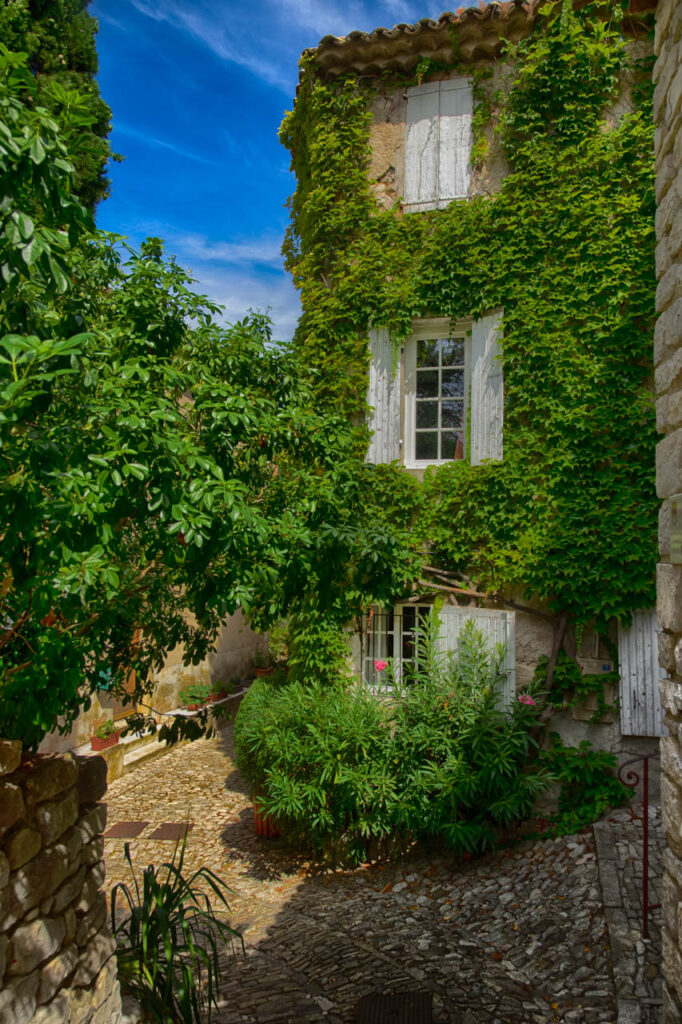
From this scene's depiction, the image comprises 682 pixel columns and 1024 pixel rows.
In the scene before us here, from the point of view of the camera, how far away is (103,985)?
9.92ft

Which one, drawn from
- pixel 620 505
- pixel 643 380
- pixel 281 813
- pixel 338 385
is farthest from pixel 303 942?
pixel 643 380

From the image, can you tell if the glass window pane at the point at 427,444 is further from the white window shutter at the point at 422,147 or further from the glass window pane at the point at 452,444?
the white window shutter at the point at 422,147

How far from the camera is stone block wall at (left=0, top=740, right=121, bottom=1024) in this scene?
2.49 meters

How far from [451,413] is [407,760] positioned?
359 cm

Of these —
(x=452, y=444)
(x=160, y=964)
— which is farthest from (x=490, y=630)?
(x=160, y=964)

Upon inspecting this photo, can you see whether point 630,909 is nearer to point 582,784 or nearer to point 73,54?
point 582,784

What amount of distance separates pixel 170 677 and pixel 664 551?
29.0 ft

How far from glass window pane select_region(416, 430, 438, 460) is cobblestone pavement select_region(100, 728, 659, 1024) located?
12.8ft

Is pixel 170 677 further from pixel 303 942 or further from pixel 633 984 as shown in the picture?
pixel 633 984

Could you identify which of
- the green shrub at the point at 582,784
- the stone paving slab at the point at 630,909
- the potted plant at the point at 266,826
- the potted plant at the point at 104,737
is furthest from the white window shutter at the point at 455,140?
the potted plant at the point at 104,737

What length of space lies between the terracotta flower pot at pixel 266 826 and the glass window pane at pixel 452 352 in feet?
16.6

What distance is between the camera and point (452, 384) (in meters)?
7.13

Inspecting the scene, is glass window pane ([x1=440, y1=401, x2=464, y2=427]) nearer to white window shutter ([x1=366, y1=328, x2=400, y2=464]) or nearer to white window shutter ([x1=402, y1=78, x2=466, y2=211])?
white window shutter ([x1=366, y1=328, x2=400, y2=464])

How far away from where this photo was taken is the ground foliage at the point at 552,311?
6129mm
